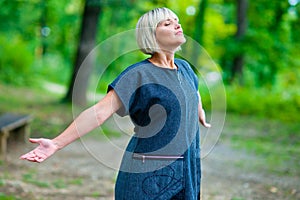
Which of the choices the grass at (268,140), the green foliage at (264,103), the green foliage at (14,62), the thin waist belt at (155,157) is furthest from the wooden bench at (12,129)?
the green foliage at (14,62)

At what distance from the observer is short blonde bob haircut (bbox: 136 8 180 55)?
2627 mm

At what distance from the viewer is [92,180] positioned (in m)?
6.73

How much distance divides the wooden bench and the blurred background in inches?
30.3

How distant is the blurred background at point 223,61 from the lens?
11.6m

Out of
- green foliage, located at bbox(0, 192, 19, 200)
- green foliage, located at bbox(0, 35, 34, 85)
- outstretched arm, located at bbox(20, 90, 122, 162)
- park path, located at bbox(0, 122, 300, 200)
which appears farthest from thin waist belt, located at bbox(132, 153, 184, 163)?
green foliage, located at bbox(0, 35, 34, 85)

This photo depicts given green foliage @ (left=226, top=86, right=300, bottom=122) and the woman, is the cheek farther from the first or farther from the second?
green foliage @ (left=226, top=86, right=300, bottom=122)

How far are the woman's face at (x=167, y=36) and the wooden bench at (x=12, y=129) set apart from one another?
203 inches

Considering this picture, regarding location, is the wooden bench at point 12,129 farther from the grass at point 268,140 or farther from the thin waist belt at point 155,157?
the thin waist belt at point 155,157

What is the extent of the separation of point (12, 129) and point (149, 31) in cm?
608

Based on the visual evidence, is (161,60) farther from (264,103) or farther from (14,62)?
(14,62)

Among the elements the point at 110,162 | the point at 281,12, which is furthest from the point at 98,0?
the point at 281,12

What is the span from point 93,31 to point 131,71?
1240 centimetres

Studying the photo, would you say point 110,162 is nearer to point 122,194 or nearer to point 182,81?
point 122,194

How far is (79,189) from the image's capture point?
6156 millimetres
